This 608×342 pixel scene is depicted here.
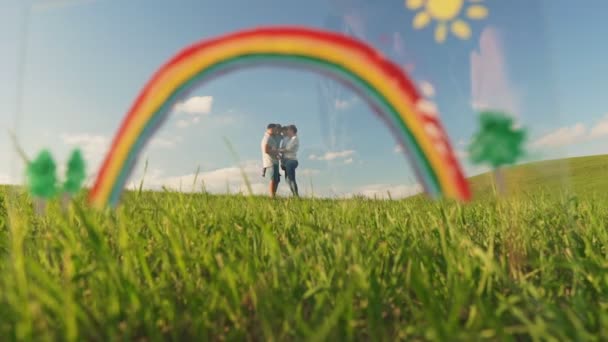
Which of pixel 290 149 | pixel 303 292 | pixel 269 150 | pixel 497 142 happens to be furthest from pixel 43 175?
pixel 497 142

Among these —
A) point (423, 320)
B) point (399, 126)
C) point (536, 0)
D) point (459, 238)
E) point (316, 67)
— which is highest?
point (536, 0)

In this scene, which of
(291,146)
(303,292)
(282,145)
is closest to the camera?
(303,292)

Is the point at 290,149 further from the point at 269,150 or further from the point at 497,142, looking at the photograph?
the point at 497,142

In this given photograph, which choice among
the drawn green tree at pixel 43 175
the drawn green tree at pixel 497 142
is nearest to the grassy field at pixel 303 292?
the drawn green tree at pixel 497 142

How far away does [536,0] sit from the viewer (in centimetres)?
144

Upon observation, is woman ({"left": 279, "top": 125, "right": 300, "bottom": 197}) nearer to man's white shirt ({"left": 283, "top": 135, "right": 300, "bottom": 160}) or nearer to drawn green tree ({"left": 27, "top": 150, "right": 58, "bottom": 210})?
man's white shirt ({"left": 283, "top": 135, "right": 300, "bottom": 160})

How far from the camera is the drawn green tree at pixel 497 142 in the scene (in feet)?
4.77

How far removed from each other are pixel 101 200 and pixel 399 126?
1.28 m

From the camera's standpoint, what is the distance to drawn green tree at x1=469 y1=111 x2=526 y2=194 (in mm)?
1454

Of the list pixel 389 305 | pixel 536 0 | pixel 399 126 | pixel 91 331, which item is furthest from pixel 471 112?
pixel 91 331

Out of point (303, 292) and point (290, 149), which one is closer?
point (303, 292)

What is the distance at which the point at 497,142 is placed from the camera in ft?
4.85

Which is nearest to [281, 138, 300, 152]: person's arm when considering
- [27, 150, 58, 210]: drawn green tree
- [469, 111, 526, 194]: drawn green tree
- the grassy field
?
the grassy field

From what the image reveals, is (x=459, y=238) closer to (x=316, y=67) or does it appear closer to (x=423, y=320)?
(x=423, y=320)
